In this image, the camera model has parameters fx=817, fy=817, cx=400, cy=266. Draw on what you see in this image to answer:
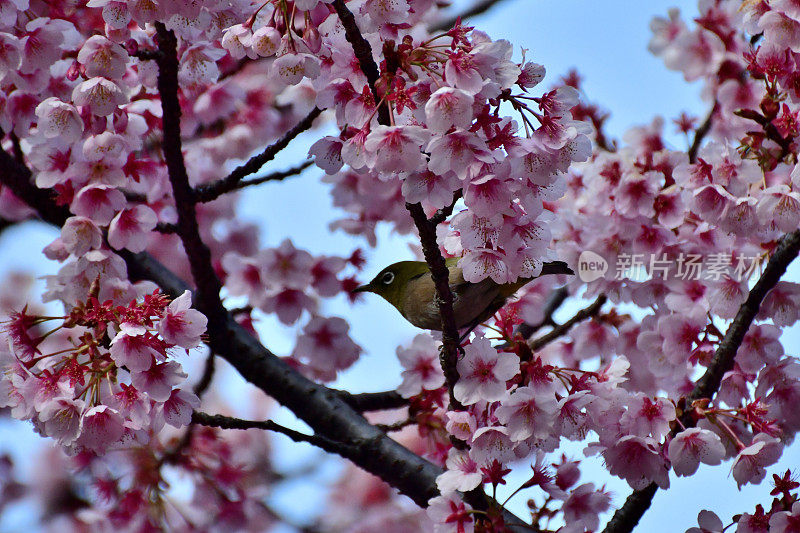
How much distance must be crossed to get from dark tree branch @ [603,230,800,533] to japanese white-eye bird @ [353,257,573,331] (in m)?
0.80

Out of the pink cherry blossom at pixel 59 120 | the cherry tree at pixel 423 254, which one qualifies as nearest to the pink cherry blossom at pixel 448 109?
the cherry tree at pixel 423 254

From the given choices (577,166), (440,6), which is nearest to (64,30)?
(440,6)

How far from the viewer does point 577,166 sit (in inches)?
196

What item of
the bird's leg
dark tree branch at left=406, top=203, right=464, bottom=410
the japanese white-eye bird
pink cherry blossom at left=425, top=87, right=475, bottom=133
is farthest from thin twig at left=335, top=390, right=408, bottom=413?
pink cherry blossom at left=425, top=87, right=475, bottom=133

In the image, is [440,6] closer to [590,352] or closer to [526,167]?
[590,352]

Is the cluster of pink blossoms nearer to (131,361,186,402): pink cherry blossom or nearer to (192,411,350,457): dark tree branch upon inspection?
(131,361,186,402): pink cherry blossom

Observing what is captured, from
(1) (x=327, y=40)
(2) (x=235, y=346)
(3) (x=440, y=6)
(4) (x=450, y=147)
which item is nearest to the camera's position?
(4) (x=450, y=147)

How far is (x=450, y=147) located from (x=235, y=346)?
7.15 ft

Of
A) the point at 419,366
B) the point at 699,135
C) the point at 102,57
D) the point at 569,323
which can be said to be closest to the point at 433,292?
the point at 419,366

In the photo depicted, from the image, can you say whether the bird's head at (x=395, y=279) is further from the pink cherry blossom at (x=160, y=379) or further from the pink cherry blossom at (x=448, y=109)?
the pink cherry blossom at (x=448, y=109)

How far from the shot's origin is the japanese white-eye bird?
3605 mm

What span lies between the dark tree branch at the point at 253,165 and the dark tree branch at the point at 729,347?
6.19 feet

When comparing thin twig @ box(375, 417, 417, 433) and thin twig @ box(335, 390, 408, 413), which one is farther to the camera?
thin twig @ box(335, 390, 408, 413)

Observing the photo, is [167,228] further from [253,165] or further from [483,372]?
[483,372]
